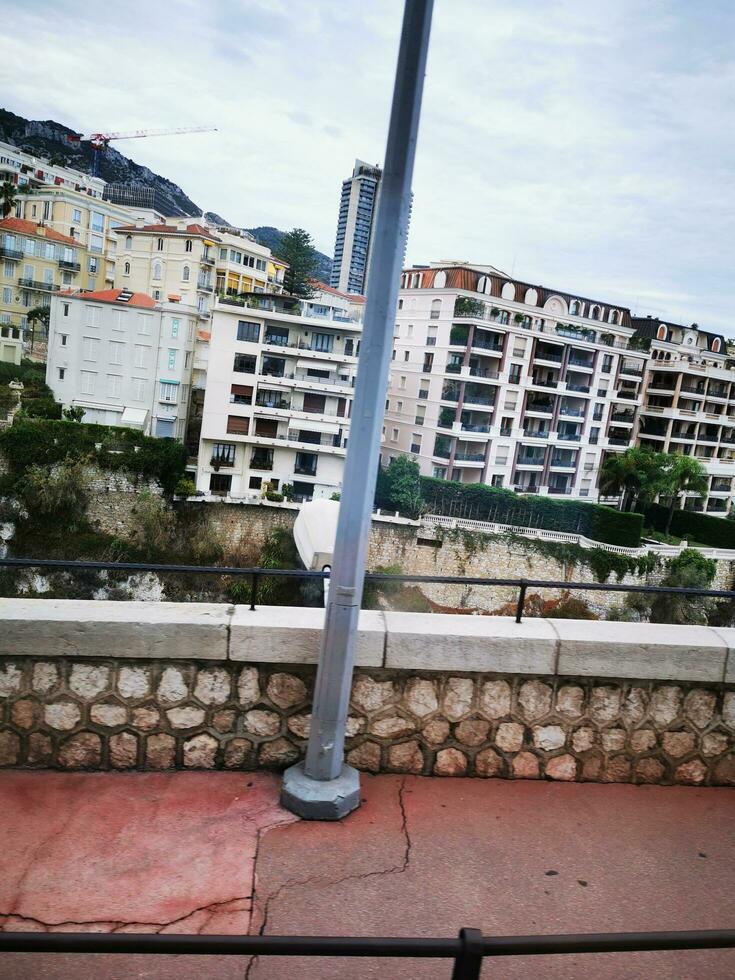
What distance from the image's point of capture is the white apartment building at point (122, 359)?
34344 mm

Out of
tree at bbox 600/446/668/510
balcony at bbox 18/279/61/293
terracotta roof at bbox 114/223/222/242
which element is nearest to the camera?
tree at bbox 600/446/668/510

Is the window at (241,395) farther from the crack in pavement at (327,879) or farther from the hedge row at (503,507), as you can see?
the crack in pavement at (327,879)

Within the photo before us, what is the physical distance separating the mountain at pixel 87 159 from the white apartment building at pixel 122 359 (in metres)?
34.7

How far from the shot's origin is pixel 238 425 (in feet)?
111

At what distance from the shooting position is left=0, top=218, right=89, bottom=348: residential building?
136 feet

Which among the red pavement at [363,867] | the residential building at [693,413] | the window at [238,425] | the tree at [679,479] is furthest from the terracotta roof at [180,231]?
the red pavement at [363,867]

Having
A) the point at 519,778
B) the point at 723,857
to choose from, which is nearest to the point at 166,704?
the point at 519,778

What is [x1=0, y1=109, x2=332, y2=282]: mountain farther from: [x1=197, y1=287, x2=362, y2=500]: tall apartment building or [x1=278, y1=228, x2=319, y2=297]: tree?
[x1=197, y1=287, x2=362, y2=500]: tall apartment building

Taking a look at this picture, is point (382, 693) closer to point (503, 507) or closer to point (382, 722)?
point (382, 722)

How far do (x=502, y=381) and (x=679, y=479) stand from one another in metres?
11.6

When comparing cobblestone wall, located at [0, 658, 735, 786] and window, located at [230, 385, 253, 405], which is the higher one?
window, located at [230, 385, 253, 405]

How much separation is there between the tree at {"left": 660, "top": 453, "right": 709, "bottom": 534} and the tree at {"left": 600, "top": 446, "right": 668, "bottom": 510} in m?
0.20

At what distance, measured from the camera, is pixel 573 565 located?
1230 inches

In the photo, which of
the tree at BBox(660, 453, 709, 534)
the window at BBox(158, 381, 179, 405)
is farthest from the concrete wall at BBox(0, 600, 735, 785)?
the tree at BBox(660, 453, 709, 534)
